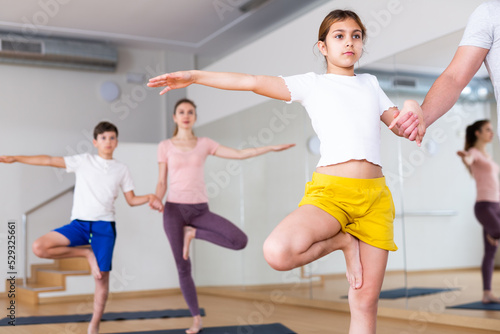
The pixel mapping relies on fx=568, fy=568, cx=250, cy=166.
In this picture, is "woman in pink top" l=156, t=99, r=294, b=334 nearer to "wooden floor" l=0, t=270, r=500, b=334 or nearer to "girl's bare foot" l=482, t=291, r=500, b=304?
"wooden floor" l=0, t=270, r=500, b=334

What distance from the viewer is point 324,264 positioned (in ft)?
17.1

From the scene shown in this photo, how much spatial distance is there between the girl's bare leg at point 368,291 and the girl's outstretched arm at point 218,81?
2.03 feet

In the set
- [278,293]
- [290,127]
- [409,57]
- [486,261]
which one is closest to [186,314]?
[278,293]

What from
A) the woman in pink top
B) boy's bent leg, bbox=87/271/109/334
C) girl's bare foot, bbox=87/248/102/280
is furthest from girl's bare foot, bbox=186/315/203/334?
girl's bare foot, bbox=87/248/102/280

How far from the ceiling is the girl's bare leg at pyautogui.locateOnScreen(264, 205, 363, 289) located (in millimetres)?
Answer: 4716

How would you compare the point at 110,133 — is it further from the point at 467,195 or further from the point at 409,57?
the point at 467,195

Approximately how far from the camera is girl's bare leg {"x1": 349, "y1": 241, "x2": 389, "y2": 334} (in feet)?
6.18

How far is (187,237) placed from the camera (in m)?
4.03

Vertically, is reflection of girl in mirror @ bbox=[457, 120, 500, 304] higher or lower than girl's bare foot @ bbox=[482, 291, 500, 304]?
higher

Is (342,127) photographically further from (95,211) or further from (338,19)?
(95,211)

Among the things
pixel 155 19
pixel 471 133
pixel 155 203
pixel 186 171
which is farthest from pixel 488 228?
pixel 155 19

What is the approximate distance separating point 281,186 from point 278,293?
1.11 meters

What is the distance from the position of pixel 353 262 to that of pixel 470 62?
0.73 m

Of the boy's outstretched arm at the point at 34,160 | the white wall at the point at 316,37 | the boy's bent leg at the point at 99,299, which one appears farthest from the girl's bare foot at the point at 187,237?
the white wall at the point at 316,37
